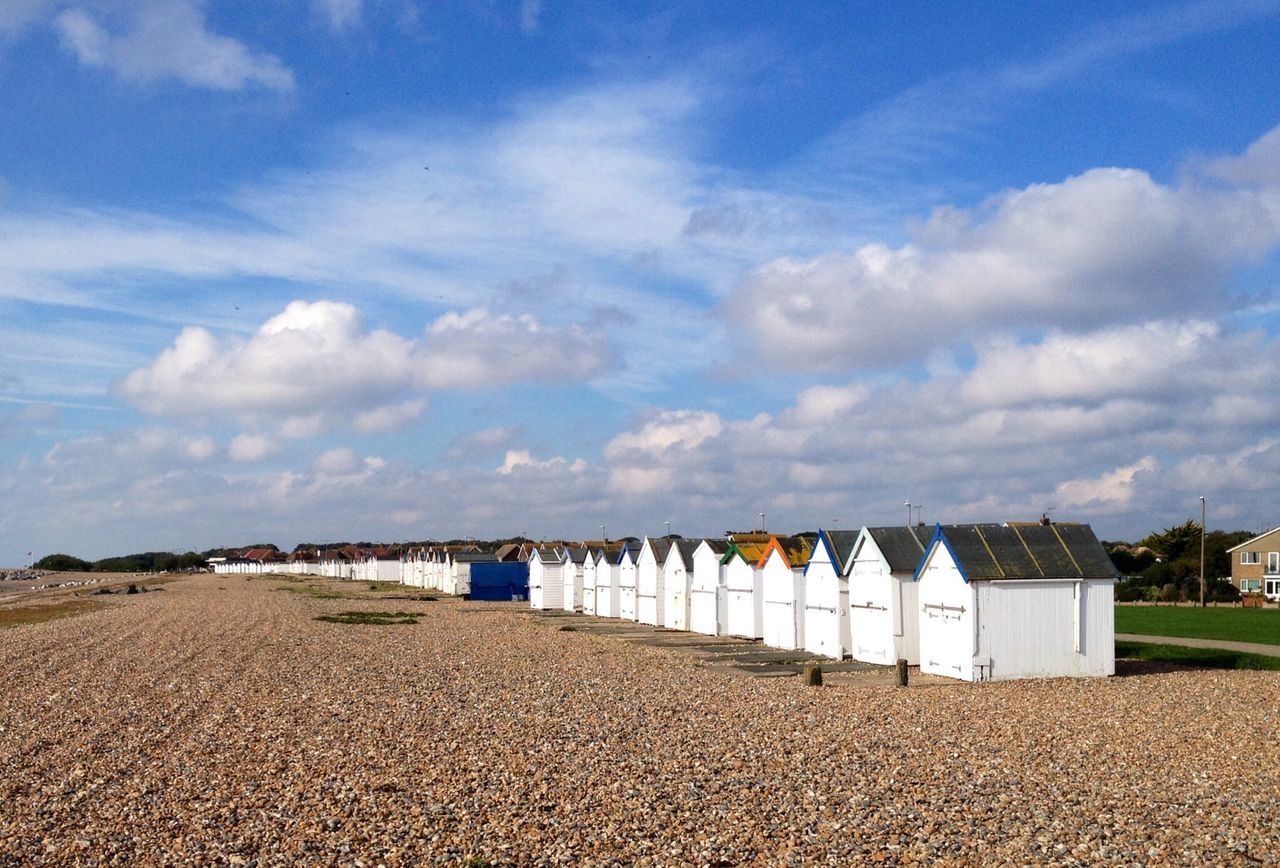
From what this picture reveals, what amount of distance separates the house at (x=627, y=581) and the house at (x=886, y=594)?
80.1 feet

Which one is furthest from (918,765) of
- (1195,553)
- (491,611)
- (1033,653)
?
(1195,553)

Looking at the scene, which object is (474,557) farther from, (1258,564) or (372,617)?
(1258,564)

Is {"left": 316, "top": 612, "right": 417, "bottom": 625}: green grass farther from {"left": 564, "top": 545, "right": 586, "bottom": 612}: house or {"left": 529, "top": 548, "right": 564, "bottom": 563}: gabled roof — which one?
{"left": 529, "top": 548, "right": 564, "bottom": 563}: gabled roof

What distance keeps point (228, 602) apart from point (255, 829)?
225 feet

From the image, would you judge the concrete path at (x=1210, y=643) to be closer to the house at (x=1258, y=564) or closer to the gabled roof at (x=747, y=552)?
the gabled roof at (x=747, y=552)

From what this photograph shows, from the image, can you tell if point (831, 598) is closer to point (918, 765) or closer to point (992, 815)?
point (918, 765)

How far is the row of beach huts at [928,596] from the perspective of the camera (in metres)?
27.5

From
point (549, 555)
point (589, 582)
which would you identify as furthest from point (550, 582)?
point (589, 582)

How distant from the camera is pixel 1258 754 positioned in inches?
706

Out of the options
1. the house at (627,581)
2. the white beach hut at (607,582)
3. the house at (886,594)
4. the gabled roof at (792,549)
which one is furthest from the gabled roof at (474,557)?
the house at (886,594)

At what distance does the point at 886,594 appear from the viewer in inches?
1221

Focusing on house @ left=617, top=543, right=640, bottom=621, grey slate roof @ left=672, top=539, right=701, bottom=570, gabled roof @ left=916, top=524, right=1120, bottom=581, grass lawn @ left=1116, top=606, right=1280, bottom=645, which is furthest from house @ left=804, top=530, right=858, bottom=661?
house @ left=617, top=543, right=640, bottom=621

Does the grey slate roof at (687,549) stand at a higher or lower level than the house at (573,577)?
higher

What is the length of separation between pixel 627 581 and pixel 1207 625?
27.5 m
